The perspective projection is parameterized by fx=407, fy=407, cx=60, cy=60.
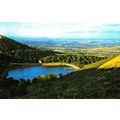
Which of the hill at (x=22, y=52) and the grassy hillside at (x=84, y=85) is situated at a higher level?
the hill at (x=22, y=52)

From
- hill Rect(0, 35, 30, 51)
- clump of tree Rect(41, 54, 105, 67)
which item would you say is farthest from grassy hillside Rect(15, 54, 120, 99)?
hill Rect(0, 35, 30, 51)

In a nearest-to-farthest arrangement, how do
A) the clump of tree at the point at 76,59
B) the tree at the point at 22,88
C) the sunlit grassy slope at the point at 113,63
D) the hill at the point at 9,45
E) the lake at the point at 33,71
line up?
1. the tree at the point at 22,88
2. the sunlit grassy slope at the point at 113,63
3. the lake at the point at 33,71
4. the hill at the point at 9,45
5. the clump of tree at the point at 76,59

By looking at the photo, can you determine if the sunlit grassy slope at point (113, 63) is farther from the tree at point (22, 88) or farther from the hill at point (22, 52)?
the tree at point (22, 88)

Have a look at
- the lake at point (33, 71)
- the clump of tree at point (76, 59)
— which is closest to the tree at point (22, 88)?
the lake at point (33, 71)

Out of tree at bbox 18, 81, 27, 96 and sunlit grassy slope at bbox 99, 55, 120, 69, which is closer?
tree at bbox 18, 81, 27, 96

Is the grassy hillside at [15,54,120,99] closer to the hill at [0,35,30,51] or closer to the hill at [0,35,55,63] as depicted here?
Result: the hill at [0,35,55,63]

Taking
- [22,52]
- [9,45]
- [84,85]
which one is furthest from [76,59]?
[9,45]

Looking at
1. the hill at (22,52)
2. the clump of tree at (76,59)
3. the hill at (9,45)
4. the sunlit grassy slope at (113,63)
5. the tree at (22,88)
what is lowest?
the tree at (22,88)

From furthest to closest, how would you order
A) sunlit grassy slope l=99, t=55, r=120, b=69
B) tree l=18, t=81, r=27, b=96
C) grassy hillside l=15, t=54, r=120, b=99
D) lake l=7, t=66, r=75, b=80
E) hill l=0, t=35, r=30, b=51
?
hill l=0, t=35, r=30, b=51 < lake l=7, t=66, r=75, b=80 < sunlit grassy slope l=99, t=55, r=120, b=69 < tree l=18, t=81, r=27, b=96 < grassy hillside l=15, t=54, r=120, b=99
